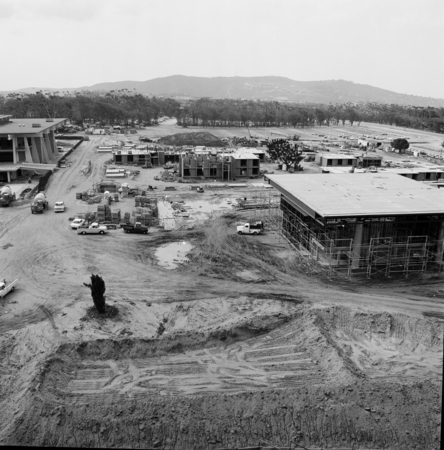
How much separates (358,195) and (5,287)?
516 inches

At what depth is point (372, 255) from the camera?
1691cm

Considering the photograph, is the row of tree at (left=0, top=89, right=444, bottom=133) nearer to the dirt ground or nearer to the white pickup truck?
the white pickup truck

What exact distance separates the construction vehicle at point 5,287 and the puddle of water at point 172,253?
4.95 meters

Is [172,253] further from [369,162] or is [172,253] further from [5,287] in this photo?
[369,162]

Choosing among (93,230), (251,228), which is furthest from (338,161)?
(93,230)

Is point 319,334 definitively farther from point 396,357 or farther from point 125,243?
point 125,243

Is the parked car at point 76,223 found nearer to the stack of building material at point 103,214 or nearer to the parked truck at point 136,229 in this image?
the stack of building material at point 103,214

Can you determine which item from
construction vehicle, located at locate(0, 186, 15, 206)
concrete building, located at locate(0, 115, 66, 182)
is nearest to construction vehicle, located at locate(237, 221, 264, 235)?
construction vehicle, located at locate(0, 186, 15, 206)

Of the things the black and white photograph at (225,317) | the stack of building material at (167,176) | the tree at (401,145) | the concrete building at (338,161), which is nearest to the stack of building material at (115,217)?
the black and white photograph at (225,317)

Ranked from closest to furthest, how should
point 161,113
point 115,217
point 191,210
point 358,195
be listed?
1. point 358,195
2. point 115,217
3. point 191,210
4. point 161,113

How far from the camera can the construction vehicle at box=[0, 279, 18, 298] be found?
46.2 ft

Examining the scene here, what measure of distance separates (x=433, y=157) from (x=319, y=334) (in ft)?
145

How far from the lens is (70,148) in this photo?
48188 mm

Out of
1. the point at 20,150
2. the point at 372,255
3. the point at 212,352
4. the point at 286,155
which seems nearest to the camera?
the point at 212,352
